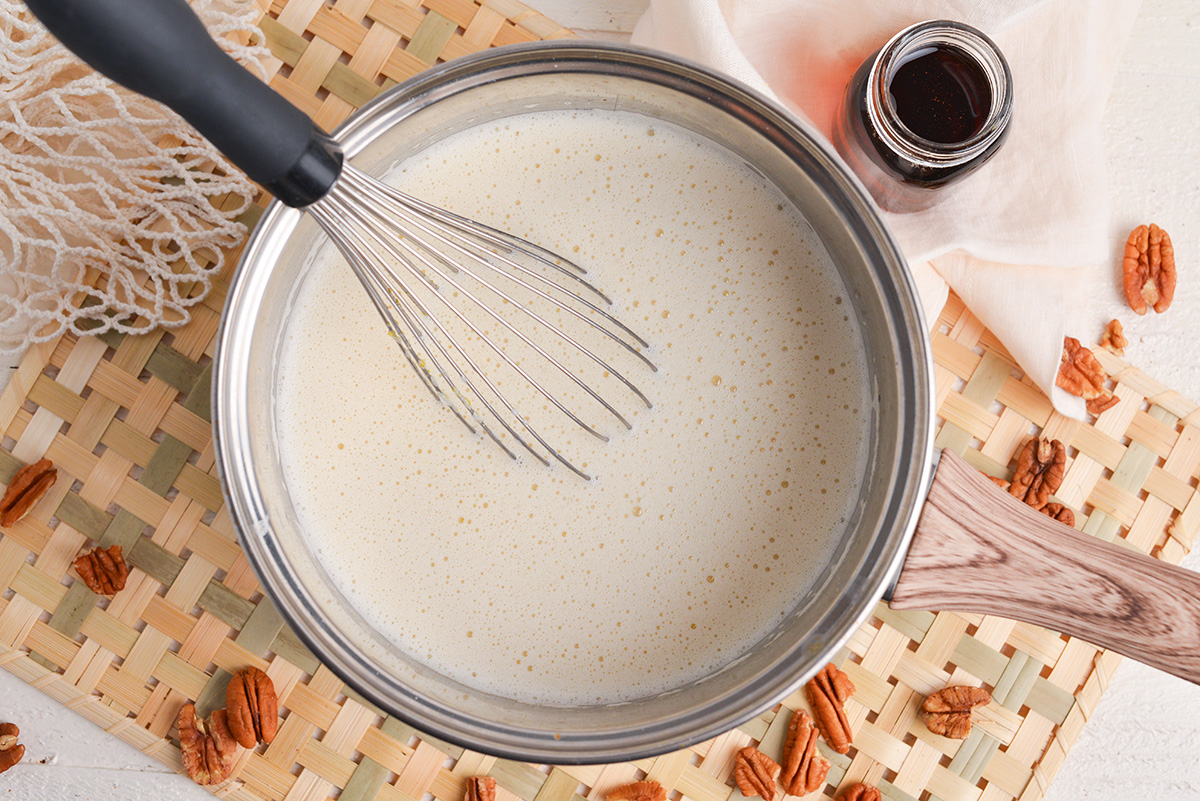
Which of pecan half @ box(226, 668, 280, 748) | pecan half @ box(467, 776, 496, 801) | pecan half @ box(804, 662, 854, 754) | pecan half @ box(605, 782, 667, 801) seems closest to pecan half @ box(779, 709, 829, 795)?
pecan half @ box(804, 662, 854, 754)

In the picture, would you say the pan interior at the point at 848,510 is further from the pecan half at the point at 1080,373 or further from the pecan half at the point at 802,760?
the pecan half at the point at 1080,373

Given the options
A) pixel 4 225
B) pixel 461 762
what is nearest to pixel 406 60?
pixel 4 225

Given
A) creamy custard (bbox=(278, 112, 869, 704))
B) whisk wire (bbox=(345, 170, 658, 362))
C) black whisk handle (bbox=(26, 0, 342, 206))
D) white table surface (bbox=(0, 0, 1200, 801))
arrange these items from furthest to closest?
white table surface (bbox=(0, 0, 1200, 801)) → creamy custard (bbox=(278, 112, 869, 704)) → whisk wire (bbox=(345, 170, 658, 362)) → black whisk handle (bbox=(26, 0, 342, 206))

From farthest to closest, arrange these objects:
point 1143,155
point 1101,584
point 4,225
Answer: point 1143,155
point 4,225
point 1101,584

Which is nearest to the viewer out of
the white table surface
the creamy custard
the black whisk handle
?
the black whisk handle

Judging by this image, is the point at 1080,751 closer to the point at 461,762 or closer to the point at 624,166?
the point at 461,762

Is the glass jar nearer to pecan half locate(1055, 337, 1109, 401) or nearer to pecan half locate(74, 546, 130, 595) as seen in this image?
pecan half locate(1055, 337, 1109, 401)
